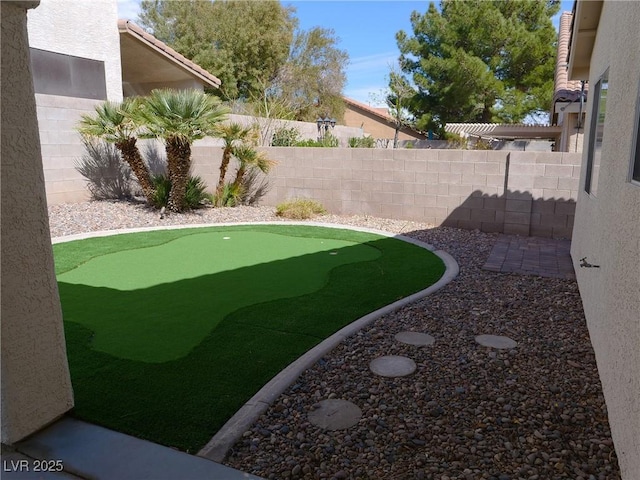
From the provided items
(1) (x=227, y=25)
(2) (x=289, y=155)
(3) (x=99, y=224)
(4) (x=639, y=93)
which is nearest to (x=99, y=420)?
(4) (x=639, y=93)

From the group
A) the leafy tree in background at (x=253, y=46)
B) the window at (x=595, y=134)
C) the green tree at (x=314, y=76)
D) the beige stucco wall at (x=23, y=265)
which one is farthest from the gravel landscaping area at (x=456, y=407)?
the green tree at (x=314, y=76)

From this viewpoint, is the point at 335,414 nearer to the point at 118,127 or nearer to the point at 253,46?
the point at 118,127

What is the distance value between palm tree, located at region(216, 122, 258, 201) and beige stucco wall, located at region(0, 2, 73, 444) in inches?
356

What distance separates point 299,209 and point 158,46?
938 centimetres

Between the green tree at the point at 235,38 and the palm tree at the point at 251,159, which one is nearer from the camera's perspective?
the palm tree at the point at 251,159

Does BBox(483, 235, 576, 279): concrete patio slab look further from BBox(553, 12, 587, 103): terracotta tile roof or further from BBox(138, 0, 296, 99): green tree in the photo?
Result: BBox(138, 0, 296, 99): green tree

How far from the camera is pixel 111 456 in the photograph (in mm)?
2770

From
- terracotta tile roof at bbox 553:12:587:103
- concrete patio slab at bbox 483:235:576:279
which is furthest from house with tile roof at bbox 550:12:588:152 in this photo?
concrete patio slab at bbox 483:235:576:279

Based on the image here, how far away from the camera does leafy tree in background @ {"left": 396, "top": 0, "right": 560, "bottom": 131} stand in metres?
27.8

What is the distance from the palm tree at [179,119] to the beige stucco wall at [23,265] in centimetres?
821

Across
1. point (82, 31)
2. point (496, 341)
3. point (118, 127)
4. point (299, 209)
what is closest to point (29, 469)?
point (496, 341)

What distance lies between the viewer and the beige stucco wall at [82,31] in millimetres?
13133

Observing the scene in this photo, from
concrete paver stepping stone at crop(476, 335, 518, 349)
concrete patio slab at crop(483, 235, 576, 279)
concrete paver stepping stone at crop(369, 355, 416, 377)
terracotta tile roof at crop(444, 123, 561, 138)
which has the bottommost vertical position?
concrete paver stepping stone at crop(369, 355, 416, 377)

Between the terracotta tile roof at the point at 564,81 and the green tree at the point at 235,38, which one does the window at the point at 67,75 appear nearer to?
the terracotta tile roof at the point at 564,81
